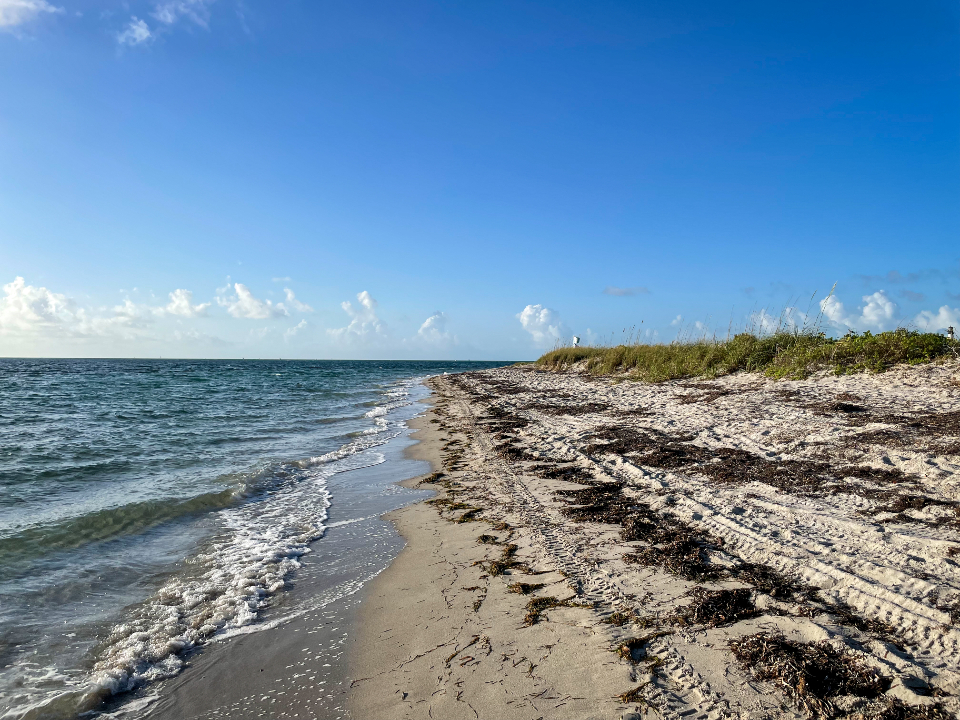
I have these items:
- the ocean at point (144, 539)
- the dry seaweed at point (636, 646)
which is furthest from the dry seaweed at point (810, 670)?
the ocean at point (144, 539)

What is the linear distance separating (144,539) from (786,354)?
52.0 feet

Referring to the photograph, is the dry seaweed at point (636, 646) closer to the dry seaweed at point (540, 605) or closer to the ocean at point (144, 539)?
the dry seaweed at point (540, 605)

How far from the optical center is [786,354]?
1480cm

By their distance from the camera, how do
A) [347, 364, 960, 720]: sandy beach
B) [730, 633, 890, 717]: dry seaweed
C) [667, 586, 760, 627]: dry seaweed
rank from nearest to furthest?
[730, 633, 890, 717]: dry seaweed → [347, 364, 960, 720]: sandy beach → [667, 586, 760, 627]: dry seaweed

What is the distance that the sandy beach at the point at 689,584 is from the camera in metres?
2.79

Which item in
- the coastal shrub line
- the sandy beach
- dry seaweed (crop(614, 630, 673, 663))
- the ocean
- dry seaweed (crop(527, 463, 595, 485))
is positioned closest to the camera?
the sandy beach

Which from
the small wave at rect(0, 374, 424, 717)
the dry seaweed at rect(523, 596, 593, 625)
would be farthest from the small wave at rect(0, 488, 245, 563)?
the dry seaweed at rect(523, 596, 593, 625)

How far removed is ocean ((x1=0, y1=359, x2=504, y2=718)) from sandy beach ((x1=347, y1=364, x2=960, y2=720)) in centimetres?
141

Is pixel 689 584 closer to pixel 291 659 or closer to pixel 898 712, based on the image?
pixel 898 712

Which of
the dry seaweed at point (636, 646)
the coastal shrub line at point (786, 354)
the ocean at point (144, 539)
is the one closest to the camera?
the dry seaweed at point (636, 646)

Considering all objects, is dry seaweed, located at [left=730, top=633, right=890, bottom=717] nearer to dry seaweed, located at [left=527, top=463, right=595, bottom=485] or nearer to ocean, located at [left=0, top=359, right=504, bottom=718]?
ocean, located at [left=0, top=359, right=504, bottom=718]

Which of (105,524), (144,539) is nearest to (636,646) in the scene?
(144,539)

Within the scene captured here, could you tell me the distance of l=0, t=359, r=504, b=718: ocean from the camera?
3824mm

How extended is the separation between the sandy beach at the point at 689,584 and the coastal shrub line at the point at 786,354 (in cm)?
A: 345
